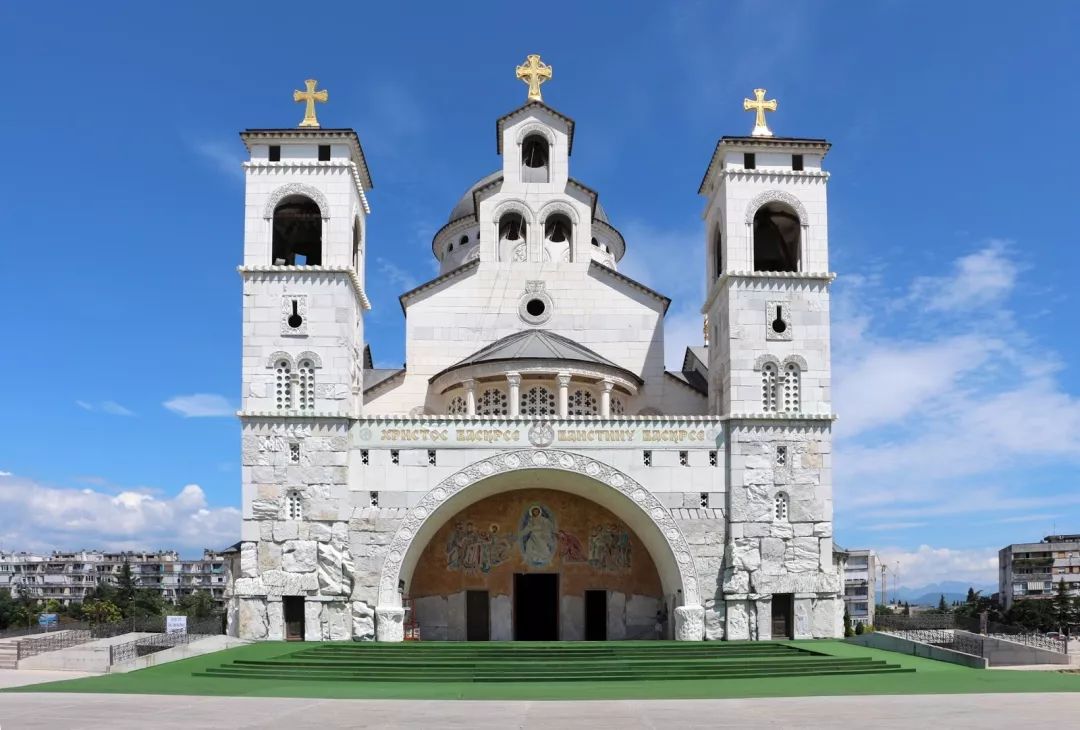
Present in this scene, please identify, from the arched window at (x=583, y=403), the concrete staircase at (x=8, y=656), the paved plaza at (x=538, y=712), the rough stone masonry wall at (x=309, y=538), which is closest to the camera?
the paved plaza at (x=538, y=712)

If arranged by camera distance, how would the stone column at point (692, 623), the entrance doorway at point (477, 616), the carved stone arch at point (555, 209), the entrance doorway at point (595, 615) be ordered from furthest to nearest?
1. the carved stone arch at point (555, 209)
2. the entrance doorway at point (595, 615)
3. the entrance doorway at point (477, 616)
4. the stone column at point (692, 623)

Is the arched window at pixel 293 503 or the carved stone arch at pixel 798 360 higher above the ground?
the carved stone arch at pixel 798 360

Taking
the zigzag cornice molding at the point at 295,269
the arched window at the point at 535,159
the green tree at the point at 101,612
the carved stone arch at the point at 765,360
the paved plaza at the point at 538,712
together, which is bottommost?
the green tree at the point at 101,612

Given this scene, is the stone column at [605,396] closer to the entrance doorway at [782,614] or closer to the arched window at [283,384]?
the entrance doorway at [782,614]

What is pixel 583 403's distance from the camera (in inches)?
1315

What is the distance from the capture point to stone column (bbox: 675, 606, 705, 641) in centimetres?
2962

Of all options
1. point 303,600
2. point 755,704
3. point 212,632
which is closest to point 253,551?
point 303,600

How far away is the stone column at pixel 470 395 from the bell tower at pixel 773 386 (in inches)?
295

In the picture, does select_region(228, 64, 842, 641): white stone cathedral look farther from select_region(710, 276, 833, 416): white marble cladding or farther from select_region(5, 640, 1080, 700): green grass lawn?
select_region(5, 640, 1080, 700): green grass lawn

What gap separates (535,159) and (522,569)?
48.1ft

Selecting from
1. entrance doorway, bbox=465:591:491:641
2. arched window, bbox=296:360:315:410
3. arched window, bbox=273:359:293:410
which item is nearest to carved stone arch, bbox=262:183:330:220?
arched window, bbox=296:360:315:410

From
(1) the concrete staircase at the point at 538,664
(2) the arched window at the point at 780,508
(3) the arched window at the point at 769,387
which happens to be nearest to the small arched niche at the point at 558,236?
(3) the arched window at the point at 769,387

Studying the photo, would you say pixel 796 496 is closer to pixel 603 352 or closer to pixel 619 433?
pixel 619 433

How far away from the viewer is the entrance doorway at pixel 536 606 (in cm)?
3272
